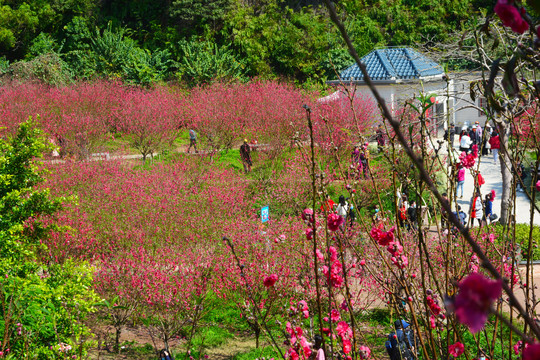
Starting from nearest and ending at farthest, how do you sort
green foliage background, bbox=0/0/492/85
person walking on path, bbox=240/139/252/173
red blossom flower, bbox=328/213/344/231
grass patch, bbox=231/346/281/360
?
red blossom flower, bbox=328/213/344/231, grass patch, bbox=231/346/281/360, person walking on path, bbox=240/139/252/173, green foliage background, bbox=0/0/492/85

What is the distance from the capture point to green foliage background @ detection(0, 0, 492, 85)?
28422mm

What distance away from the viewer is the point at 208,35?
30422 mm

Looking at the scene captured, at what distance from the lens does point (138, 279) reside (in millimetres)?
8078

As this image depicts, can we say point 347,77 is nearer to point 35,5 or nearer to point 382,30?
point 382,30

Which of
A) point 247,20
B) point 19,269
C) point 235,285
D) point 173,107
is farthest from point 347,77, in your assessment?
point 19,269

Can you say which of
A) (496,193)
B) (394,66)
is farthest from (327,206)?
(394,66)

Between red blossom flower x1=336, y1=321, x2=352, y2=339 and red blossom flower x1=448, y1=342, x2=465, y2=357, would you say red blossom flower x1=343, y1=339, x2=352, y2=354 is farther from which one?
red blossom flower x1=448, y1=342, x2=465, y2=357

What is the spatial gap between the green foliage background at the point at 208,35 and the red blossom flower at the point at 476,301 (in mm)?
27490

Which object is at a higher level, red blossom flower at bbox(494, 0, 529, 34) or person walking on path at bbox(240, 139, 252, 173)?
red blossom flower at bbox(494, 0, 529, 34)

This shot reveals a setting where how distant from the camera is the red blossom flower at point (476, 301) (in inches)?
27.7

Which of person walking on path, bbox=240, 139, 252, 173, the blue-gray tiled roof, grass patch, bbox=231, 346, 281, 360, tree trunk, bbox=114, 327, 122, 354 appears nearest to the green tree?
tree trunk, bbox=114, 327, 122, 354

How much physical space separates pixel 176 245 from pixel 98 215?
1552 millimetres

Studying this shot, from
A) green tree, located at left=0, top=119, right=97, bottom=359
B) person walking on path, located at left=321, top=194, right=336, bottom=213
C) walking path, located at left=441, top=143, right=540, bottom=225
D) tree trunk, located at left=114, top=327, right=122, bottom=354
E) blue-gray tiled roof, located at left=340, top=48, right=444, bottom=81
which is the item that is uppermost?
blue-gray tiled roof, located at left=340, top=48, right=444, bottom=81

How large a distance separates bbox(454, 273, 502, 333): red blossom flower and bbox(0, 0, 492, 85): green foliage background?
27490 millimetres
